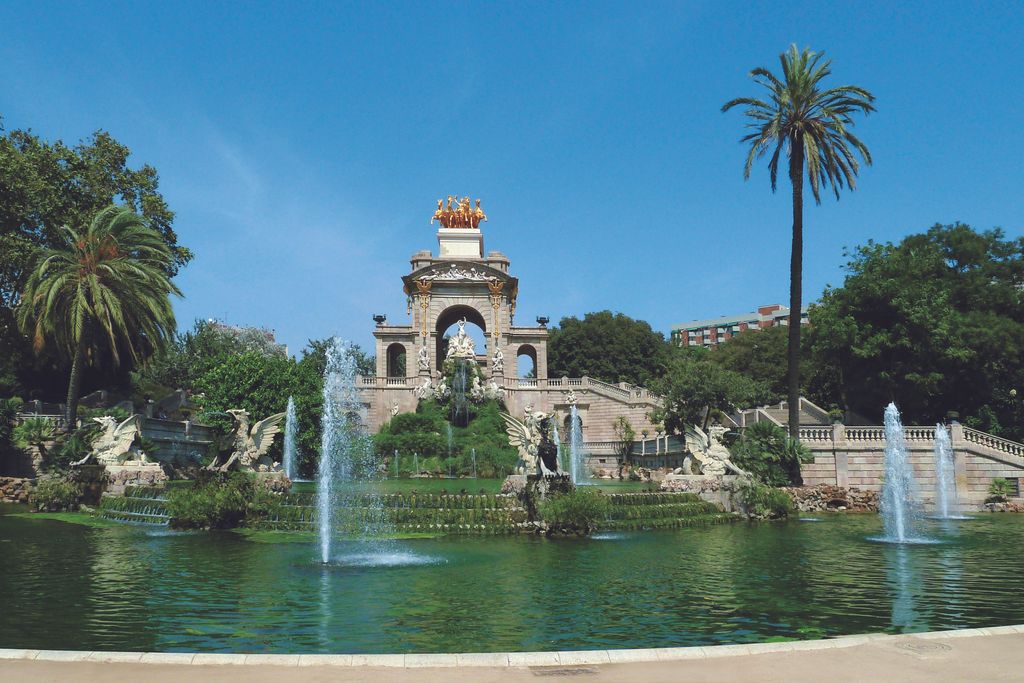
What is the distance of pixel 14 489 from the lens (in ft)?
99.3

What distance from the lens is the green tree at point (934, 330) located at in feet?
117

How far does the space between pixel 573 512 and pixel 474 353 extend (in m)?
38.9

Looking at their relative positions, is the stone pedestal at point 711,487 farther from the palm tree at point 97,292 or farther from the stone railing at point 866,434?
the palm tree at point 97,292

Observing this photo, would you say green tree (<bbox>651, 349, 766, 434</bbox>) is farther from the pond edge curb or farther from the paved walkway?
the pond edge curb

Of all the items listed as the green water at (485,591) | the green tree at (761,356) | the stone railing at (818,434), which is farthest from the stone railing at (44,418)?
the green tree at (761,356)

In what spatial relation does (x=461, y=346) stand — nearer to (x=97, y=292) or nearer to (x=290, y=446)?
(x=290, y=446)

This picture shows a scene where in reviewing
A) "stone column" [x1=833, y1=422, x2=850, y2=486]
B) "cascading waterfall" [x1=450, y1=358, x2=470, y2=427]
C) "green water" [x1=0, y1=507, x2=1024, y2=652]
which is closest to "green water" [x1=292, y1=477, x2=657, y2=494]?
"stone column" [x1=833, y1=422, x2=850, y2=486]

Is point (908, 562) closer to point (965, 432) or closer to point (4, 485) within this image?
point (965, 432)

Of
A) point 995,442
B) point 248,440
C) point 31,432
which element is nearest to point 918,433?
point 995,442

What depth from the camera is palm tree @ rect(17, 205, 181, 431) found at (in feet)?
98.7

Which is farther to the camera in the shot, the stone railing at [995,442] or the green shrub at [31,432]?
the green shrub at [31,432]

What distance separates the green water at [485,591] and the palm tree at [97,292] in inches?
487

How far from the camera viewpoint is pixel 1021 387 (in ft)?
127

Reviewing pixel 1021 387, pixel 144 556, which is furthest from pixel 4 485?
pixel 1021 387
